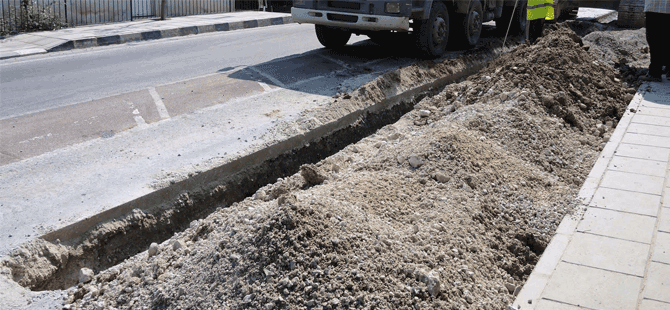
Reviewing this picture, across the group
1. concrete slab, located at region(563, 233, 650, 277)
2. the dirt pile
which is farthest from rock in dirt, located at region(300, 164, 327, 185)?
the dirt pile

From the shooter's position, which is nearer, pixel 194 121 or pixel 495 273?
pixel 495 273

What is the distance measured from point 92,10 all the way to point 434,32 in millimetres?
9295

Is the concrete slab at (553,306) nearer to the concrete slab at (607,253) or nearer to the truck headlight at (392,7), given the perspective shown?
the concrete slab at (607,253)

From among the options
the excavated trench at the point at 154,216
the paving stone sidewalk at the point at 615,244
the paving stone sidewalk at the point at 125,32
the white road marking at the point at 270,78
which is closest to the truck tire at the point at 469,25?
the white road marking at the point at 270,78

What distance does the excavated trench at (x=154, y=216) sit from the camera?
4.87 meters

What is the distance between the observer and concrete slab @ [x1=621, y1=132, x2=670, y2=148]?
7121mm

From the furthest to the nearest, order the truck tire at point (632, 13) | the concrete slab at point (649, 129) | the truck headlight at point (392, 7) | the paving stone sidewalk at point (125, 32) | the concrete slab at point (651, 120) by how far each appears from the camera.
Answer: the truck tire at point (632, 13) < the paving stone sidewalk at point (125, 32) < the truck headlight at point (392, 7) < the concrete slab at point (651, 120) < the concrete slab at point (649, 129)

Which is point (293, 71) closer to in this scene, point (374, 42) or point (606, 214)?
point (374, 42)

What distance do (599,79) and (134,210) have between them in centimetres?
675

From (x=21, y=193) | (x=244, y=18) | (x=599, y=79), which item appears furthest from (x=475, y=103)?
(x=244, y=18)

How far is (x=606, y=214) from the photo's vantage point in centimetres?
523

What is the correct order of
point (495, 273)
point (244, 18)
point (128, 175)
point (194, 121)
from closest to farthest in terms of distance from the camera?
point (495, 273)
point (128, 175)
point (194, 121)
point (244, 18)

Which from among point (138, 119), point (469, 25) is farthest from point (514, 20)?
point (138, 119)

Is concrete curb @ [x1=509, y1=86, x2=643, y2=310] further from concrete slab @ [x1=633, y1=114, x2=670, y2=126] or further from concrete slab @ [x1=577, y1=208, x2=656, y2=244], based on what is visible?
concrete slab @ [x1=633, y1=114, x2=670, y2=126]
